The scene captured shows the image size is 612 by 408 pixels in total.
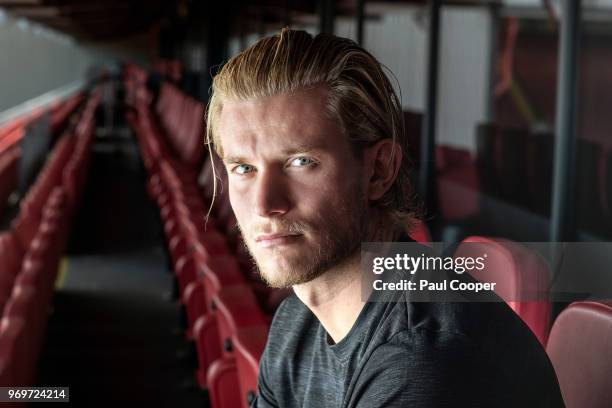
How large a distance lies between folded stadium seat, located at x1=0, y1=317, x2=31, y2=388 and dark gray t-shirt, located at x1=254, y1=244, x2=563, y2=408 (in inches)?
34.5

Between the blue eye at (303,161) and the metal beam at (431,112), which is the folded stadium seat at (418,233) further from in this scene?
the metal beam at (431,112)

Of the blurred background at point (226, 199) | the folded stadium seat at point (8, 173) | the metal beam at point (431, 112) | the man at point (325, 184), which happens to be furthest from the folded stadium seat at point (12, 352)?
the folded stadium seat at point (8, 173)

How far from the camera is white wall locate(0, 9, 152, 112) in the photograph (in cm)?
591

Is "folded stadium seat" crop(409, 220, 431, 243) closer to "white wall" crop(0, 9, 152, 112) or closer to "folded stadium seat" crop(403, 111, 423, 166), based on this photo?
"folded stadium seat" crop(403, 111, 423, 166)

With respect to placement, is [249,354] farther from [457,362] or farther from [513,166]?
[513,166]

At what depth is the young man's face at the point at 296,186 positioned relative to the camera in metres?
0.86

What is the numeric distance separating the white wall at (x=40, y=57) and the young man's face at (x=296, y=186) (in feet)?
15.1

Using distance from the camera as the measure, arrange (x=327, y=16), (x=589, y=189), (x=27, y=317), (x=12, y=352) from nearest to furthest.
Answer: (x=12, y=352)
(x=27, y=317)
(x=589, y=189)
(x=327, y=16)

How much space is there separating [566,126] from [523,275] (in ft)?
3.68

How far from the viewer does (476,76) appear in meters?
7.81

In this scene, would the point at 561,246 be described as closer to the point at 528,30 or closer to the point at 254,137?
the point at 254,137

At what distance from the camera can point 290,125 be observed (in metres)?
0.87

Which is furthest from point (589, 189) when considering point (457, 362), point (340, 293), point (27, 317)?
point (457, 362)

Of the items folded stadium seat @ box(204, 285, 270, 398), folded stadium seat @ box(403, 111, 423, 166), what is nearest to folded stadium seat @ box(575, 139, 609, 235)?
folded stadium seat @ box(403, 111, 423, 166)
